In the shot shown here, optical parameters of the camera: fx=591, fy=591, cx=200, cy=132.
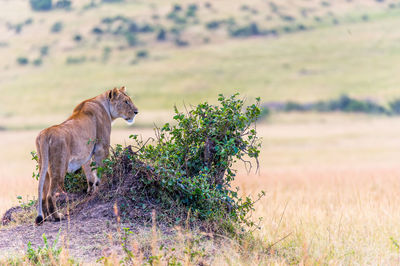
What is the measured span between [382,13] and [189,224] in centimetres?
10663

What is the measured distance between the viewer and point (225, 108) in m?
9.53

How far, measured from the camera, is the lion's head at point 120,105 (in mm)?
10492

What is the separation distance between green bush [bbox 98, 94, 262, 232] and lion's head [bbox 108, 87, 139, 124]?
102cm

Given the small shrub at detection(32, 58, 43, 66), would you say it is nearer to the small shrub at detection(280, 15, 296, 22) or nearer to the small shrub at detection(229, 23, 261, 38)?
the small shrub at detection(229, 23, 261, 38)

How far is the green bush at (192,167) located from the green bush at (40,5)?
100847 millimetres

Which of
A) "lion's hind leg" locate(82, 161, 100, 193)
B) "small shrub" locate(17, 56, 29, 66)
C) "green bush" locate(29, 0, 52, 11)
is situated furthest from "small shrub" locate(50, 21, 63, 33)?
"lion's hind leg" locate(82, 161, 100, 193)

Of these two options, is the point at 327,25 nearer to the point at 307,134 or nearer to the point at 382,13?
the point at 382,13

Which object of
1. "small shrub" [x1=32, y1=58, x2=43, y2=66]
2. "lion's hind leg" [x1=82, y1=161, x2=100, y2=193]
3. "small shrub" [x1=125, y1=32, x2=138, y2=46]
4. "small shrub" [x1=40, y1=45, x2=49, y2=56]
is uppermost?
"small shrub" [x1=125, y1=32, x2=138, y2=46]

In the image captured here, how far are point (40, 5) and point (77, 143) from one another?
10113 cm

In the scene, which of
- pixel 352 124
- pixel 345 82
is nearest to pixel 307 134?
pixel 352 124

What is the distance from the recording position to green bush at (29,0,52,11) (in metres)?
104

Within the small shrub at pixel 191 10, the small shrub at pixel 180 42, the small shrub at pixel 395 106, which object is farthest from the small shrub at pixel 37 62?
the small shrub at pixel 395 106

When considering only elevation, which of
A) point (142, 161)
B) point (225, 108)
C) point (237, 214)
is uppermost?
point (225, 108)

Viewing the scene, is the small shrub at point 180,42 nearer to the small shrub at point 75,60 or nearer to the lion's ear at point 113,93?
the small shrub at point 75,60
